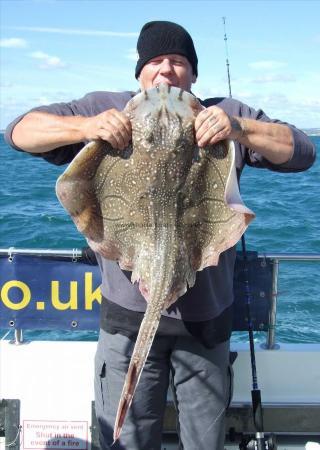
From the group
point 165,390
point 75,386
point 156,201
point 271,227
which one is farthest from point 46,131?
point 271,227

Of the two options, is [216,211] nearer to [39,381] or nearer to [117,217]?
[117,217]

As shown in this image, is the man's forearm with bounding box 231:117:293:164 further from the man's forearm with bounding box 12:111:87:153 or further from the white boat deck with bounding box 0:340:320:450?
the white boat deck with bounding box 0:340:320:450

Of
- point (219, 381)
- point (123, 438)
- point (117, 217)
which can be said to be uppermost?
point (117, 217)

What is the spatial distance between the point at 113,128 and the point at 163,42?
2.39 feet

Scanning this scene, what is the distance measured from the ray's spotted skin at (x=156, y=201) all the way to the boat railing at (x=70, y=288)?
1286 millimetres

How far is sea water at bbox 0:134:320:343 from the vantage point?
761 centimetres

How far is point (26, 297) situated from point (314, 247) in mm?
9278

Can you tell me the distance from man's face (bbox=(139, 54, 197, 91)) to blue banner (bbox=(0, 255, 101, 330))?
5.15 ft

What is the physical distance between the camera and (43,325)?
156 inches

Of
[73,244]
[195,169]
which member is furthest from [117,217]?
[73,244]

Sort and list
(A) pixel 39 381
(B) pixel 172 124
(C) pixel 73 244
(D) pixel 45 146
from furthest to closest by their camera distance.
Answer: (C) pixel 73 244 < (A) pixel 39 381 < (D) pixel 45 146 < (B) pixel 172 124

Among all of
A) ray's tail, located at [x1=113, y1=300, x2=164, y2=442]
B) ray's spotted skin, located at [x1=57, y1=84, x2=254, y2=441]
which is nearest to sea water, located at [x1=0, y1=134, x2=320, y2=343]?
Answer: ray's spotted skin, located at [x1=57, y1=84, x2=254, y2=441]

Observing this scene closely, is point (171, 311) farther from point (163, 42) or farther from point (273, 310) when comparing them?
point (163, 42)

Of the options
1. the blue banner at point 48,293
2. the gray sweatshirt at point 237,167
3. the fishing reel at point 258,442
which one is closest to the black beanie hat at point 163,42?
the gray sweatshirt at point 237,167
